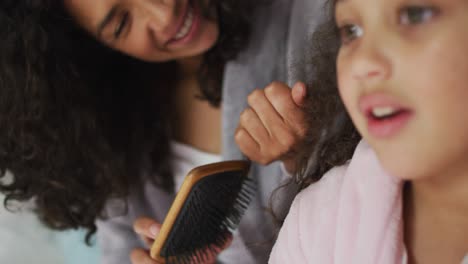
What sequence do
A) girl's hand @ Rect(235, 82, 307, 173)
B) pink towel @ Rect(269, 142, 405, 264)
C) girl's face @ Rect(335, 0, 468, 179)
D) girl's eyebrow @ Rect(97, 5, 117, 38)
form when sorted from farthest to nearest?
girl's eyebrow @ Rect(97, 5, 117, 38) → girl's hand @ Rect(235, 82, 307, 173) → pink towel @ Rect(269, 142, 405, 264) → girl's face @ Rect(335, 0, 468, 179)

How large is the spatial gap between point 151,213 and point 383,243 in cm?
59

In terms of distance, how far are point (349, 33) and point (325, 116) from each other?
0.13 m

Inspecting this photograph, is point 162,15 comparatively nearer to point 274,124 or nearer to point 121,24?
point 121,24

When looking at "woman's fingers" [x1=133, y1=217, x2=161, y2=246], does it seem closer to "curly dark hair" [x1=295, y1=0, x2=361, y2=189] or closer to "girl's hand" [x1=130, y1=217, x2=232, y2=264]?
"girl's hand" [x1=130, y1=217, x2=232, y2=264]

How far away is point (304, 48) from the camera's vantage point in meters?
0.61

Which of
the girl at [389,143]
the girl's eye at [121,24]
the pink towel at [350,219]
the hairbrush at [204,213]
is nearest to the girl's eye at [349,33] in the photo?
the girl at [389,143]

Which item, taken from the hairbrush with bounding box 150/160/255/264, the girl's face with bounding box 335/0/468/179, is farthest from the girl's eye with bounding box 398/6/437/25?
the hairbrush with bounding box 150/160/255/264

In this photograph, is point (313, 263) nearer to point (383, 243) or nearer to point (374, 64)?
point (383, 243)

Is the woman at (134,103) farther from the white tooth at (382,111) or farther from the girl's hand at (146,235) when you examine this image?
the white tooth at (382,111)

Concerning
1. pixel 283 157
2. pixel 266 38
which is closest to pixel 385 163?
pixel 283 157

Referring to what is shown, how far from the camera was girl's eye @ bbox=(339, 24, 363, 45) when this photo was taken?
0.38 m

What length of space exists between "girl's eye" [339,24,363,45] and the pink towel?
0.34 feet

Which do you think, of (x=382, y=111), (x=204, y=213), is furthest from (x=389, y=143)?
(x=204, y=213)

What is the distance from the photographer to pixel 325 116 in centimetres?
51
